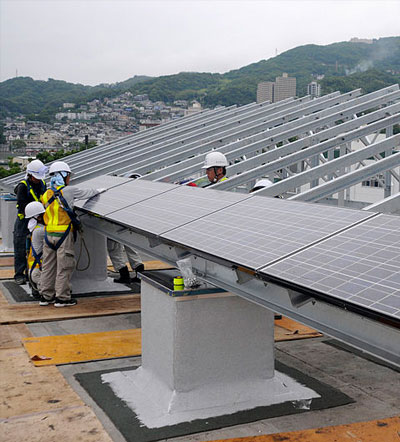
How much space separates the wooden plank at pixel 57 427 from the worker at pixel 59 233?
13.1ft

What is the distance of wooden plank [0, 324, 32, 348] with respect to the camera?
7.26m

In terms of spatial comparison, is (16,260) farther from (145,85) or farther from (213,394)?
(145,85)

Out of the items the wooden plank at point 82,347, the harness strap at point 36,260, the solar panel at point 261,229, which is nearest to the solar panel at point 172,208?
the solar panel at point 261,229

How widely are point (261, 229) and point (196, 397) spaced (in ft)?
5.10

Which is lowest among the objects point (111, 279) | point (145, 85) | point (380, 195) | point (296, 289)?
point (111, 279)

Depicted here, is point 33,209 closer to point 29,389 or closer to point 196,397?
point 29,389

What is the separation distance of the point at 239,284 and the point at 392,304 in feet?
5.81

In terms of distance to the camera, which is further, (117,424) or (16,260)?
(16,260)

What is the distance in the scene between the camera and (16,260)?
36.3ft

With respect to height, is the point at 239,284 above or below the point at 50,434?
above

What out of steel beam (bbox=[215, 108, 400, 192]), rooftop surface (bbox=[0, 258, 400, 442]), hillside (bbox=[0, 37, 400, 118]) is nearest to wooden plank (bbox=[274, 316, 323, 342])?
rooftop surface (bbox=[0, 258, 400, 442])

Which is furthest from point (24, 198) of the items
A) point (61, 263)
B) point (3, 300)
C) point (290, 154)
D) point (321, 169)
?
point (321, 169)

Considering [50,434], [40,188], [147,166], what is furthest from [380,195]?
[50,434]

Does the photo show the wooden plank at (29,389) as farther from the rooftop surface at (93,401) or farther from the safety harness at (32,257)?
the safety harness at (32,257)
